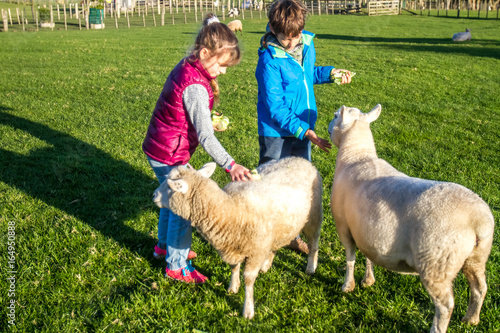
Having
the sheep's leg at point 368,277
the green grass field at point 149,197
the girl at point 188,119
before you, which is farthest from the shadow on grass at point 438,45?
the girl at point 188,119

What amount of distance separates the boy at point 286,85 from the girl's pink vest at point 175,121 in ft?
2.58

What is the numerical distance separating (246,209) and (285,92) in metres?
1.47

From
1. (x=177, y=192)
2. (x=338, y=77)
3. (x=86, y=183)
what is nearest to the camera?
(x=177, y=192)

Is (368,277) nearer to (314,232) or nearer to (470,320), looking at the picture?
(314,232)

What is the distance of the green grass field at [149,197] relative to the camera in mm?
3494

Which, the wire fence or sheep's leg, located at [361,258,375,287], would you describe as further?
the wire fence

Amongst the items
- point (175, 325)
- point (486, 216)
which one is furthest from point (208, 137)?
point (486, 216)

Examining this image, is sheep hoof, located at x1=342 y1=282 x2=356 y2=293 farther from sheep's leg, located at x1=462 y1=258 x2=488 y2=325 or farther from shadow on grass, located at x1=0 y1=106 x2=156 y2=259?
shadow on grass, located at x1=0 y1=106 x2=156 y2=259

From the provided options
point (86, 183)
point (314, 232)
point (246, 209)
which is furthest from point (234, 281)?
point (86, 183)

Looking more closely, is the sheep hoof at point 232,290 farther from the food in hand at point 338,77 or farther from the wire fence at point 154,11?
the wire fence at point 154,11

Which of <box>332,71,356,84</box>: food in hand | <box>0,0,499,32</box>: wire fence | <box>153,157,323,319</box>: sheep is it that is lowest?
<box>153,157,323,319</box>: sheep

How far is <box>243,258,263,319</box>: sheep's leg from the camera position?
347cm

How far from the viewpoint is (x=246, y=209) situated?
3479 mm

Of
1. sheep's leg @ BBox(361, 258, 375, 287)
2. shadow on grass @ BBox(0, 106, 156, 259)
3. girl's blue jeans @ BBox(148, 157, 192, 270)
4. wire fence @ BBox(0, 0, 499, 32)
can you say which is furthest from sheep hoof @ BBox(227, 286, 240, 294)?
wire fence @ BBox(0, 0, 499, 32)
